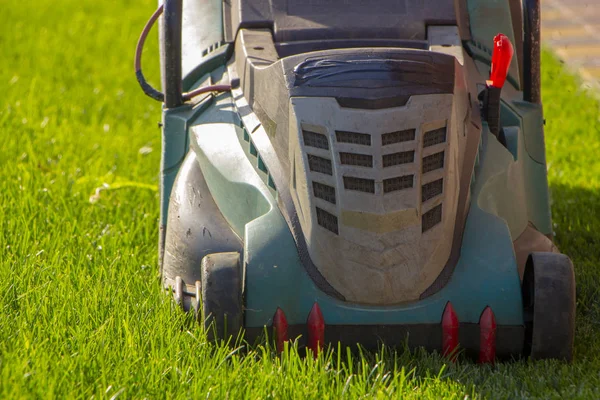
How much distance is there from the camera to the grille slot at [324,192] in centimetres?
256

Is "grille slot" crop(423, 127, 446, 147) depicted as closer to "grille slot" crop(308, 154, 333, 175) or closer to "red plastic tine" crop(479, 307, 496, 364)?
"grille slot" crop(308, 154, 333, 175)

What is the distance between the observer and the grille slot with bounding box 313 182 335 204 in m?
2.56

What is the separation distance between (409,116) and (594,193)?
1956 mm

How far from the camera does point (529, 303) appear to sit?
266cm

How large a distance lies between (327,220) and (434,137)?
35 cm

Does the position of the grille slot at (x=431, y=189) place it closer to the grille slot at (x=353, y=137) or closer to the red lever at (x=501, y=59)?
the grille slot at (x=353, y=137)

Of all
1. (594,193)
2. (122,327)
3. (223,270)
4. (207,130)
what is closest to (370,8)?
(207,130)

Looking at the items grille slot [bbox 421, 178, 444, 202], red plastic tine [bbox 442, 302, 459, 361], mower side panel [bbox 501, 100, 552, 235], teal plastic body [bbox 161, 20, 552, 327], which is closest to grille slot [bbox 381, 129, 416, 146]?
grille slot [bbox 421, 178, 444, 202]

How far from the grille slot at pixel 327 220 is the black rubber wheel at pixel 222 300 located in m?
0.24

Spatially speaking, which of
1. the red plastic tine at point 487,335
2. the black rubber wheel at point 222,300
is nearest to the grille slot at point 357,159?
the black rubber wheel at point 222,300

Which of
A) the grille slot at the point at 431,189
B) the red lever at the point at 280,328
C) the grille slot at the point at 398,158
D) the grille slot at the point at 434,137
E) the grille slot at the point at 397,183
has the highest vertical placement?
the grille slot at the point at 434,137

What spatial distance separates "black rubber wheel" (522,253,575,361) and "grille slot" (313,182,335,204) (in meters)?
0.55

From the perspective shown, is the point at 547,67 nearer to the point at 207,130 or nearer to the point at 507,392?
the point at 207,130

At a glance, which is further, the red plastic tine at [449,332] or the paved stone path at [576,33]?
the paved stone path at [576,33]
